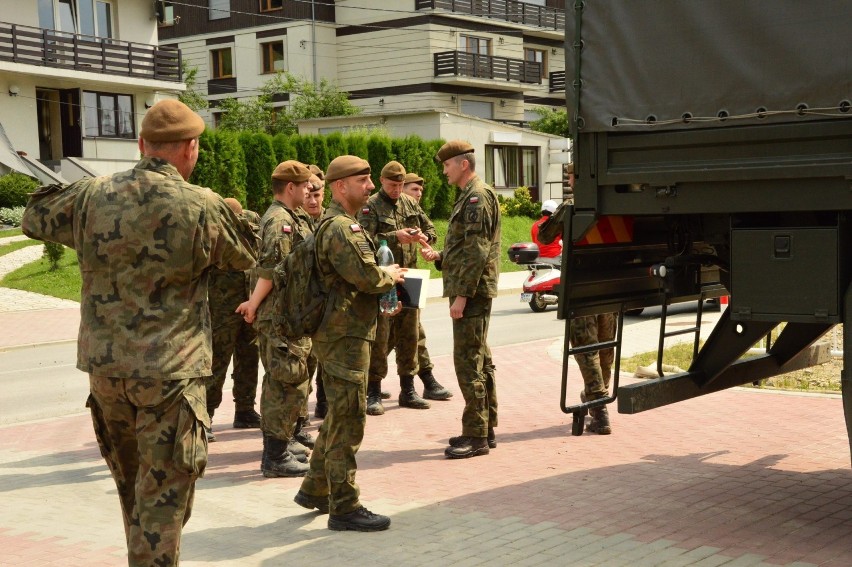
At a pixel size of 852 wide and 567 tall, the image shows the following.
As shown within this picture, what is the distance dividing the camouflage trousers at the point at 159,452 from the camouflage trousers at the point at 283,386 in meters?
2.90

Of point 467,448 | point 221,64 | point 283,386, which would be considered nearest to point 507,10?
point 221,64

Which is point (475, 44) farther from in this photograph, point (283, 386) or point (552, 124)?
point (283, 386)

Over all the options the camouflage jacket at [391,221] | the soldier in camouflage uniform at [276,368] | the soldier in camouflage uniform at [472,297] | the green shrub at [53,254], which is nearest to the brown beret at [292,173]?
the soldier in camouflage uniform at [276,368]

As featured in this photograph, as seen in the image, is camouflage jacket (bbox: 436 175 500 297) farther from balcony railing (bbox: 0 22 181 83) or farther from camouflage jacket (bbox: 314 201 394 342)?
balcony railing (bbox: 0 22 181 83)

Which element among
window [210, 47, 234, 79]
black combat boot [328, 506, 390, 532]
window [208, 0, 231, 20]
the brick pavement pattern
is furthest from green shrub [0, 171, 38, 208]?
→ black combat boot [328, 506, 390, 532]

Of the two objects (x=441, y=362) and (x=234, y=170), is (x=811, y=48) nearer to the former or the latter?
(x=441, y=362)

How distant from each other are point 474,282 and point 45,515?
10.8 ft

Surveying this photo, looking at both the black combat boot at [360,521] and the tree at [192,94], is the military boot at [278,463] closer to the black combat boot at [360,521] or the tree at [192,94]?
the black combat boot at [360,521]

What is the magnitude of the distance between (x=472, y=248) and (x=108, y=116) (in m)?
33.2

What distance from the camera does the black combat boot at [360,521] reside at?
621cm

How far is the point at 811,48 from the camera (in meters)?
5.24

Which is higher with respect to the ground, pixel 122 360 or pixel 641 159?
pixel 641 159

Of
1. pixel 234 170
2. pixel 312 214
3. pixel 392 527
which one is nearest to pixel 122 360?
pixel 392 527

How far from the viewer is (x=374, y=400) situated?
10.1 meters
